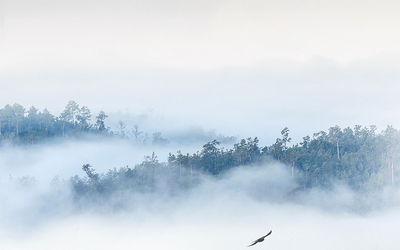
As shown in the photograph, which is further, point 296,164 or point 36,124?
point 36,124

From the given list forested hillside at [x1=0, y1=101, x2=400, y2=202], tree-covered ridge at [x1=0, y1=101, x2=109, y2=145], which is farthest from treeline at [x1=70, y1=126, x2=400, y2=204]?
tree-covered ridge at [x1=0, y1=101, x2=109, y2=145]

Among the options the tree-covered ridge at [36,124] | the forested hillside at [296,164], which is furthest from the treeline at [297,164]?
the tree-covered ridge at [36,124]

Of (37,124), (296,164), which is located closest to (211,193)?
(296,164)

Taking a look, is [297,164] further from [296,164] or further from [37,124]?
[37,124]

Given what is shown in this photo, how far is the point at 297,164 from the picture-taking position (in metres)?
128

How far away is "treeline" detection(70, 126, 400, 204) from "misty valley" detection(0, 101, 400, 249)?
0.99ft

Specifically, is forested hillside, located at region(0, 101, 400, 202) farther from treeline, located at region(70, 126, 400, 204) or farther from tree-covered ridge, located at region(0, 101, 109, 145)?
tree-covered ridge, located at region(0, 101, 109, 145)

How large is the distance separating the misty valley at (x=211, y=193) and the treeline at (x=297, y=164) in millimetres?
302

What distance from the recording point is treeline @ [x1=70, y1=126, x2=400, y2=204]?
405ft

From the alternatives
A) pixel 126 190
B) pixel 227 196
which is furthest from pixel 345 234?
pixel 126 190

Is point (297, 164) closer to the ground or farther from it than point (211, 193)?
farther from it

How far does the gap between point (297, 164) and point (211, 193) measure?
30819 mm

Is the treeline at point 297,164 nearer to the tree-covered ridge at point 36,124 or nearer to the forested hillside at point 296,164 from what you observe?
the forested hillside at point 296,164

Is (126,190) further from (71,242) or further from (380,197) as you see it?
(380,197)
